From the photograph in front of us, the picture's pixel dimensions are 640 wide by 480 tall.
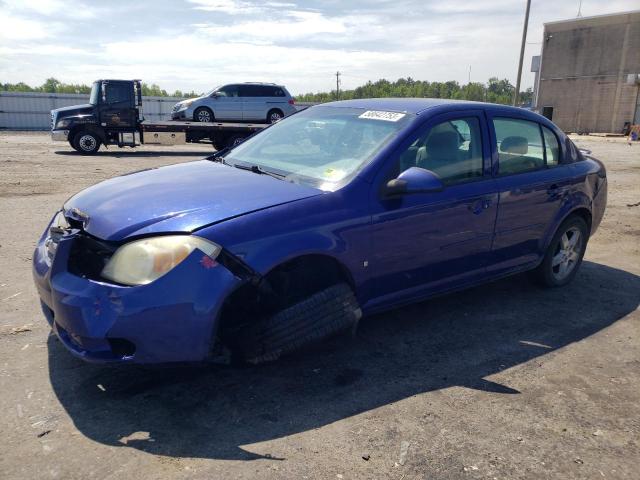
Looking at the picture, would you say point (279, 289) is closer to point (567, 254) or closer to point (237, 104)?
point (567, 254)

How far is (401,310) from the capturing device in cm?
445

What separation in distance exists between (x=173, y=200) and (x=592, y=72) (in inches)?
2008

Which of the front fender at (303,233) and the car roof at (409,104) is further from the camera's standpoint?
the car roof at (409,104)

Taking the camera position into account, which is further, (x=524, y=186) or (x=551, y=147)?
(x=551, y=147)

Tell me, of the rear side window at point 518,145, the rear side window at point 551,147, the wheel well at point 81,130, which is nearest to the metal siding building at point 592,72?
the wheel well at point 81,130

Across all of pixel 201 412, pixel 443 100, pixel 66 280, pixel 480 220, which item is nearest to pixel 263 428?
pixel 201 412

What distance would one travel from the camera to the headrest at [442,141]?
151 inches

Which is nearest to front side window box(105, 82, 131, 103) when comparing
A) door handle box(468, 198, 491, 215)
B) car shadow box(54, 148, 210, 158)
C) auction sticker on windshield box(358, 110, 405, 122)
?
car shadow box(54, 148, 210, 158)

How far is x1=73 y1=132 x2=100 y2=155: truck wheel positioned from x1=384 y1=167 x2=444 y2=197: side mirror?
16915mm

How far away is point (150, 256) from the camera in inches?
108

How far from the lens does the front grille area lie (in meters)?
2.88

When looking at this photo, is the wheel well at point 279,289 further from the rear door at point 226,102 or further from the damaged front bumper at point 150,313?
the rear door at point 226,102

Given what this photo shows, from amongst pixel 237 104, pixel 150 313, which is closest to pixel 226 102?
pixel 237 104

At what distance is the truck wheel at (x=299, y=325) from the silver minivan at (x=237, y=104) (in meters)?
18.9
